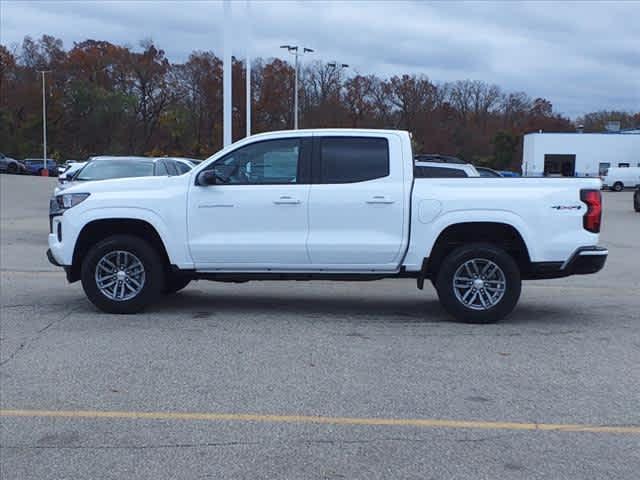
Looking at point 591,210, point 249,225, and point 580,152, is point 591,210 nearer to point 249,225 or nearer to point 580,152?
point 249,225

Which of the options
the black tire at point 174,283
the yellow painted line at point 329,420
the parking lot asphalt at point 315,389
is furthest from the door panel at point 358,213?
the yellow painted line at point 329,420

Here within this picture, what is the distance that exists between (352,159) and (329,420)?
12.7ft

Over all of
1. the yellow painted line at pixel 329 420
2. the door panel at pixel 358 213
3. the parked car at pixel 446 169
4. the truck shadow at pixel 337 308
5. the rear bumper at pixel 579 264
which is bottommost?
the truck shadow at pixel 337 308

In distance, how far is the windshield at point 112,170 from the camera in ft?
52.5

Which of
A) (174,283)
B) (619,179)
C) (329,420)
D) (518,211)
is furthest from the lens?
(619,179)

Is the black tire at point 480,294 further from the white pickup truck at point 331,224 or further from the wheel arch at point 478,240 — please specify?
the wheel arch at point 478,240

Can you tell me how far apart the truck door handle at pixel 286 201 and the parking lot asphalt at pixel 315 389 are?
127cm

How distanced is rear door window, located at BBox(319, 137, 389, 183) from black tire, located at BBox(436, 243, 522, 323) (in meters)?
1.17

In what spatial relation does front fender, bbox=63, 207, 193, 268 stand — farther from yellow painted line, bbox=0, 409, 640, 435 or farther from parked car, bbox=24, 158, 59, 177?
parked car, bbox=24, 158, 59, 177

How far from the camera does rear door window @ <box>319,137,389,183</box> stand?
8609mm

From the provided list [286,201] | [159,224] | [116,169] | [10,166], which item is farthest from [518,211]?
[10,166]

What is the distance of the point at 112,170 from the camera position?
16109 mm

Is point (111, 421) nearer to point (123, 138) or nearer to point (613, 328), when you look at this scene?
point (613, 328)

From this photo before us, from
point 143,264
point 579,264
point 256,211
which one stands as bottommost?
point 143,264
